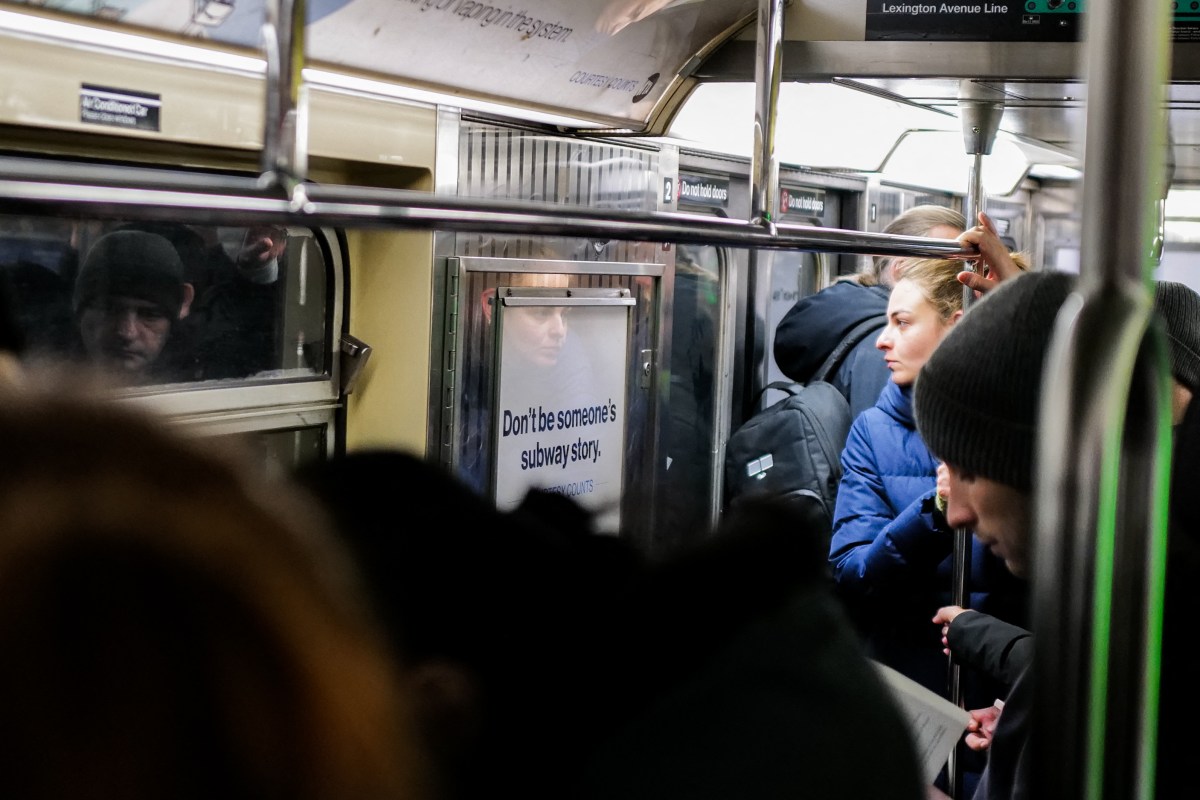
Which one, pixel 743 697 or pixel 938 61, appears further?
pixel 938 61

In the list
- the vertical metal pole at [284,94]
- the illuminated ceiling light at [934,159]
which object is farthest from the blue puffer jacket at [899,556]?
the illuminated ceiling light at [934,159]

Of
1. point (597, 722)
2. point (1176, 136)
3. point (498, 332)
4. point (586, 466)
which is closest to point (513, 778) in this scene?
point (597, 722)

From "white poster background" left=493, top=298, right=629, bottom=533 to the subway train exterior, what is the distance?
0.01m

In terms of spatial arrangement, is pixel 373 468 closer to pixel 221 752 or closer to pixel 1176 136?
pixel 221 752

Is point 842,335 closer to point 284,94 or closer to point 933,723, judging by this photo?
point 933,723

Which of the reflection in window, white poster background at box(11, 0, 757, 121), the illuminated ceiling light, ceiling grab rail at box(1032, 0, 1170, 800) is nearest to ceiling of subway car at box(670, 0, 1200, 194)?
white poster background at box(11, 0, 757, 121)

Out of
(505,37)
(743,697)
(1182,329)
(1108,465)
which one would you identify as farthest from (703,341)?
(1108,465)

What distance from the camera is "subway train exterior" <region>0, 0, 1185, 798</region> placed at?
22.1 inches

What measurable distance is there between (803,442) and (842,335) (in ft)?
1.33

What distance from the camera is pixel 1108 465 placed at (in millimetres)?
523

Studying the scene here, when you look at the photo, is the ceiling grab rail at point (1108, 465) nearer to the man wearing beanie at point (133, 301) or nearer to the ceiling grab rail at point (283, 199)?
the ceiling grab rail at point (283, 199)

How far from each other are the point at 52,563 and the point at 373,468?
49 cm

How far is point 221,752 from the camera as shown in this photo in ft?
1.57

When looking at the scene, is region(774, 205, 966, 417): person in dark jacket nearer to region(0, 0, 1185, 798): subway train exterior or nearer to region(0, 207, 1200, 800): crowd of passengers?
region(0, 0, 1185, 798): subway train exterior
